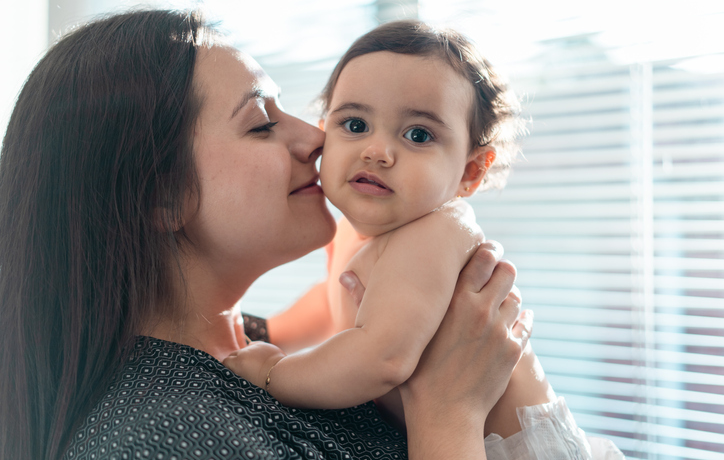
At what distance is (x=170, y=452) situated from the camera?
0.69 metres

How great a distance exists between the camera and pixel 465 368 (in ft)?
3.10

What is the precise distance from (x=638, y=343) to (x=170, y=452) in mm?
1568

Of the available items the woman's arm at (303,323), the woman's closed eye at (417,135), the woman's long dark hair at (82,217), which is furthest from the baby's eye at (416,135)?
the woman's arm at (303,323)

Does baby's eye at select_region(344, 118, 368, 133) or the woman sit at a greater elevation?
baby's eye at select_region(344, 118, 368, 133)

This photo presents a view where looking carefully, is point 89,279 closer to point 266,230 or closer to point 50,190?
point 50,190

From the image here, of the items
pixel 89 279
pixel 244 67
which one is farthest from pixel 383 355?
pixel 244 67

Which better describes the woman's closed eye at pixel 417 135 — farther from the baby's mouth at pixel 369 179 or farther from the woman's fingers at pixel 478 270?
the woman's fingers at pixel 478 270

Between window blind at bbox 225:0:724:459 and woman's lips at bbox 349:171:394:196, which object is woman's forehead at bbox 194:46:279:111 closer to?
woman's lips at bbox 349:171:394:196

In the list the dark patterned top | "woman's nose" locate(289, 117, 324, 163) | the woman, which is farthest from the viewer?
"woman's nose" locate(289, 117, 324, 163)

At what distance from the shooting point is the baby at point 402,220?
874 mm

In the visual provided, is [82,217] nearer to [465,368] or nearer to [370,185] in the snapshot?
[370,185]

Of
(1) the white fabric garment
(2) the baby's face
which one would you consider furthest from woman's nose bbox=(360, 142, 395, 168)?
(1) the white fabric garment

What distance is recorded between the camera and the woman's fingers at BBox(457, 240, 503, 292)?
38.6 inches

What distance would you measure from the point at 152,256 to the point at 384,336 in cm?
46
